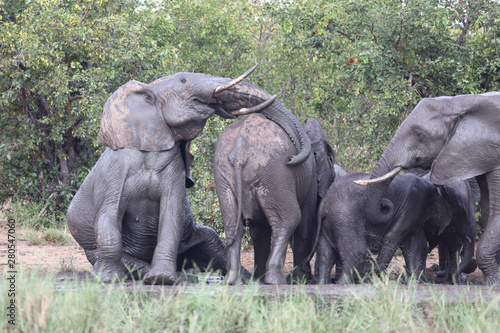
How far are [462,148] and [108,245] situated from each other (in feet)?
10.4

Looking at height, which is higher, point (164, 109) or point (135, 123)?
point (164, 109)

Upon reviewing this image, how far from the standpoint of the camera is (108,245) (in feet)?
18.0

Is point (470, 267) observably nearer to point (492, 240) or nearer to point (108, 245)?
point (492, 240)

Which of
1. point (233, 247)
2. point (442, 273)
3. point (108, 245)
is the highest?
point (108, 245)

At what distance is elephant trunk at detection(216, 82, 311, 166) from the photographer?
5965mm

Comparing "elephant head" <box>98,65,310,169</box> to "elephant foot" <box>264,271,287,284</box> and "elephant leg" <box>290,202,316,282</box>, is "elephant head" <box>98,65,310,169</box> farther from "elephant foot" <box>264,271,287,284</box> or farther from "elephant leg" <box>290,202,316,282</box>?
"elephant foot" <box>264,271,287,284</box>

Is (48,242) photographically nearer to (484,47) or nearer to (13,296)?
(13,296)

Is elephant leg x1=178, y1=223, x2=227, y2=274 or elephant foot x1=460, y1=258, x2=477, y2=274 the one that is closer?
elephant leg x1=178, y1=223, x2=227, y2=274

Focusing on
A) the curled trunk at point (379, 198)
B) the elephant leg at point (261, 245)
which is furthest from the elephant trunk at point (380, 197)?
the elephant leg at point (261, 245)

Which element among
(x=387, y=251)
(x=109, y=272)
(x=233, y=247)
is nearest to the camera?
(x=109, y=272)

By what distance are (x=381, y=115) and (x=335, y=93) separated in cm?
91

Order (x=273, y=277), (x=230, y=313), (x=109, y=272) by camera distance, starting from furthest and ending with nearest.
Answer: (x=273, y=277)
(x=109, y=272)
(x=230, y=313)

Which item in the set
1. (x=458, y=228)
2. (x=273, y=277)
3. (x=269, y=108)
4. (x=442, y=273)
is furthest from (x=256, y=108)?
(x=442, y=273)

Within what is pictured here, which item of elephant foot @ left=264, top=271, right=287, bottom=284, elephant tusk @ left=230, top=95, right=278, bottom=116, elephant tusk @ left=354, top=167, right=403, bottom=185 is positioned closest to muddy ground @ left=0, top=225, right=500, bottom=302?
elephant foot @ left=264, top=271, right=287, bottom=284
